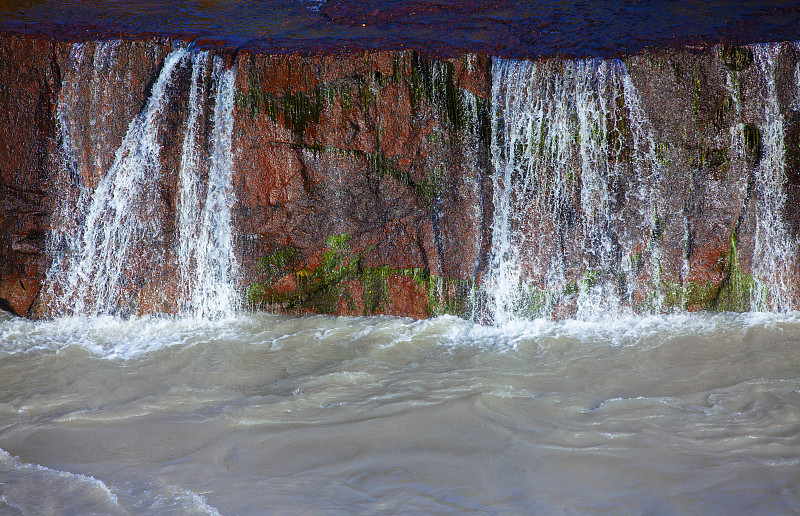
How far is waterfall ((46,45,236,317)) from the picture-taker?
16.6ft

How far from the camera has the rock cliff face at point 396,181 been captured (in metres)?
4.89

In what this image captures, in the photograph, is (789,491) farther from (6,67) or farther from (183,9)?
(183,9)

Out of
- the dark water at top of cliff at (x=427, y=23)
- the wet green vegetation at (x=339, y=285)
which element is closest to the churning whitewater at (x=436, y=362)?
the wet green vegetation at (x=339, y=285)

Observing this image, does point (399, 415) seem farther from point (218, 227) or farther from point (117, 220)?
point (117, 220)

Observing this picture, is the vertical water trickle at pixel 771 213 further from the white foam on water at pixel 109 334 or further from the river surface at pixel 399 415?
the white foam on water at pixel 109 334

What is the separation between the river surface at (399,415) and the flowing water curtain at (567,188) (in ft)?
0.92

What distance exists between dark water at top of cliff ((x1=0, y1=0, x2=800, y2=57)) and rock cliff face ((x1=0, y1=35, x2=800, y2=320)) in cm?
39

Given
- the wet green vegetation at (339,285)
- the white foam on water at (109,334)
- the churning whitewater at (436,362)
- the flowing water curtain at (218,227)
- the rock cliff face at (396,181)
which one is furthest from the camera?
the wet green vegetation at (339,285)

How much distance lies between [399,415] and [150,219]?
105 inches

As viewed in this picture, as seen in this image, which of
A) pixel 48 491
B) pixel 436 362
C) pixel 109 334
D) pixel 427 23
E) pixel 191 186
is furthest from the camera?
pixel 427 23

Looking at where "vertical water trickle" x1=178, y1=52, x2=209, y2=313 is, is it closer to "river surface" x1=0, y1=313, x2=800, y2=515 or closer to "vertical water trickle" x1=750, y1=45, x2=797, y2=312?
"river surface" x1=0, y1=313, x2=800, y2=515

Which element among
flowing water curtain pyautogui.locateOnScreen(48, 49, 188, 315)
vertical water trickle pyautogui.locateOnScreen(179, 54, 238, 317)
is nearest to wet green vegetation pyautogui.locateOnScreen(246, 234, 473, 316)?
vertical water trickle pyautogui.locateOnScreen(179, 54, 238, 317)

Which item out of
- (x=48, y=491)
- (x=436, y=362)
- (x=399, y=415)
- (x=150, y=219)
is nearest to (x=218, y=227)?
(x=150, y=219)

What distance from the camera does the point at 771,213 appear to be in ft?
16.3
